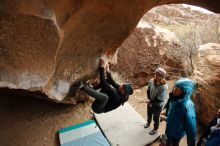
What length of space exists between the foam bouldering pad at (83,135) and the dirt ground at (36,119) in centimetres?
21

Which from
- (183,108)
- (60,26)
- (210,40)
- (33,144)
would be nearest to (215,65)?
Answer: (183,108)

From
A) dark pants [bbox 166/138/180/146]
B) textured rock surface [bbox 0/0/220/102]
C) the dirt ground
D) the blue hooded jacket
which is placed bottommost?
the dirt ground

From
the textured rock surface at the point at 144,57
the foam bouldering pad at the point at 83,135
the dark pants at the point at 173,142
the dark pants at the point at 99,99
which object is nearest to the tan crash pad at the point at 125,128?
the foam bouldering pad at the point at 83,135

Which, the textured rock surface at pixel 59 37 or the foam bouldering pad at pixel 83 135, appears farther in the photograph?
the foam bouldering pad at pixel 83 135

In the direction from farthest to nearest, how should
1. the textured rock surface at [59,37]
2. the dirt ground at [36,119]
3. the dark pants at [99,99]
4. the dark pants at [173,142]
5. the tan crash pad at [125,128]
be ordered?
the dirt ground at [36,119] → the tan crash pad at [125,128] → the dark pants at [173,142] → the dark pants at [99,99] → the textured rock surface at [59,37]

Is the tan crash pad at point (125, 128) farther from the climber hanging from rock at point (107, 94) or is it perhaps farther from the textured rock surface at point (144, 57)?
the climber hanging from rock at point (107, 94)

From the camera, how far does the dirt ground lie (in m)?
5.56

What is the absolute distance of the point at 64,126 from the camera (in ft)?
19.5

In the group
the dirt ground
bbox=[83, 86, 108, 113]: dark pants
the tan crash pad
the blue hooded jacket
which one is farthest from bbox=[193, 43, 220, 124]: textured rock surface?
bbox=[83, 86, 108, 113]: dark pants

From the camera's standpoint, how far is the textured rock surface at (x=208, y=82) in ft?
17.1

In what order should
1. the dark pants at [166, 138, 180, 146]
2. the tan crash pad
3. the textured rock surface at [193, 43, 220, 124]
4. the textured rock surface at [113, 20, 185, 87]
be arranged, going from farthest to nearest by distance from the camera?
the textured rock surface at [113, 20, 185, 87]
the tan crash pad
the textured rock surface at [193, 43, 220, 124]
the dark pants at [166, 138, 180, 146]

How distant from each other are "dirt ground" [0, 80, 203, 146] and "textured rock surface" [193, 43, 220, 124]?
75cm

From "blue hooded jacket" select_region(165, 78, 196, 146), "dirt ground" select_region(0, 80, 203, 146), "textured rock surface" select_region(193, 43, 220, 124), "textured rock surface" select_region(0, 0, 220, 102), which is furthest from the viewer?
"dirt ground" select_region(0, 80, 203, 146)

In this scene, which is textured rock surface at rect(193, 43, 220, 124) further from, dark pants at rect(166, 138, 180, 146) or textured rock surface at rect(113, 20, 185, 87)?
textured rock surface at rect(113, 20, 185, 87)
